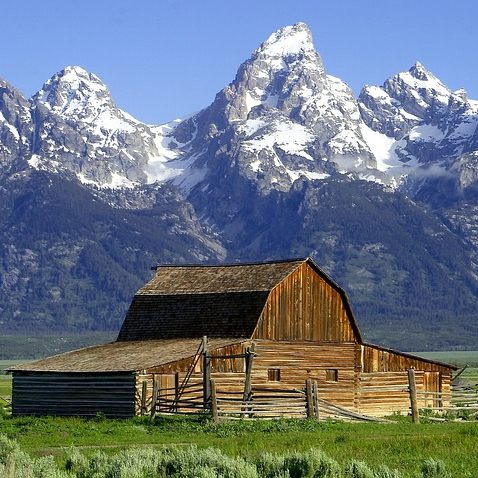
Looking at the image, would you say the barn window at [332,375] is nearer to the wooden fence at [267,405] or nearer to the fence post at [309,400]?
the wooden fence at [267,405]

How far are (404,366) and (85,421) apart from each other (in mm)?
20445

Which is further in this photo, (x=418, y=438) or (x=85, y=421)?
(x=85, y=421)

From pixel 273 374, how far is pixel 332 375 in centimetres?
389

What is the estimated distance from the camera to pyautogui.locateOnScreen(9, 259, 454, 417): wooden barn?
58.6 metres

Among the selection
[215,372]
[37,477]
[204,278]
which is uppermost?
[204,278]

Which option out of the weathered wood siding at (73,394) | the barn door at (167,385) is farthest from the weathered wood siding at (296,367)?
the weathered wood siding at (73,394)

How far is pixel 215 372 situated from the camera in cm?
5934

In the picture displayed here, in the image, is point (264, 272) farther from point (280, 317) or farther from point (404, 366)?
point (404, 366)

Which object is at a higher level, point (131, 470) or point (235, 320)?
point (235, 320)

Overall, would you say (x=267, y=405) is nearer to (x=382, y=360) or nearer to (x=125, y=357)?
(x=125, y=357)

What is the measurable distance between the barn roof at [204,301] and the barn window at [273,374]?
222 cm

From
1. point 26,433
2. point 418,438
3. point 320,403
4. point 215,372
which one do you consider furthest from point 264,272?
point 418,438

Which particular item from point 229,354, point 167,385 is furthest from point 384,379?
point 167,385

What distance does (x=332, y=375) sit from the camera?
65.9 metres
